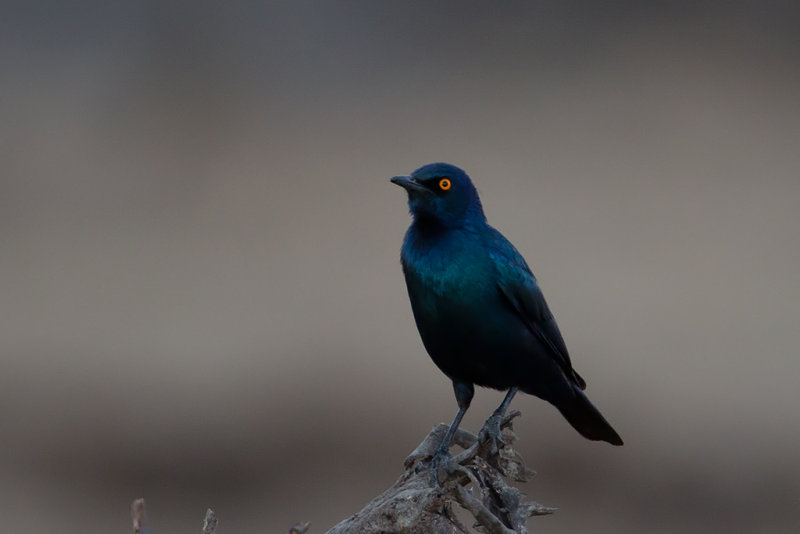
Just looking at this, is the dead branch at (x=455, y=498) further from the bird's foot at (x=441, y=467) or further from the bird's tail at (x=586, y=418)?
the bird's tail at (x=586, y=418)

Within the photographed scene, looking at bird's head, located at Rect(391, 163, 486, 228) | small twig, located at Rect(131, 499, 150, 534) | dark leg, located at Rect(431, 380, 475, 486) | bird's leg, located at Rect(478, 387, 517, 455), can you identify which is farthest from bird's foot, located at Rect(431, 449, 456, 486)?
small twig, located at Rect(131, 499, 150, 534)

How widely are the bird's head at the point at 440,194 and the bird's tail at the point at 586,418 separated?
2.02ft

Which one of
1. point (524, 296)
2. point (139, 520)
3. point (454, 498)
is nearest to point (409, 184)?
point (524, 296)

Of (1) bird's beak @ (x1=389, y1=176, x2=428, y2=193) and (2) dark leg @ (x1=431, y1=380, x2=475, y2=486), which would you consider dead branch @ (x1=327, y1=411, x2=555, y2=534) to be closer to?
(2) dark leg @ (x1=431, y1=380, x2=475, y2=486)

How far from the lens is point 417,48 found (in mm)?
9523

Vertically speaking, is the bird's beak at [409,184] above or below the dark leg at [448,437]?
above

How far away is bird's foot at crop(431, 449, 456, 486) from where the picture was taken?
2691 millimetres

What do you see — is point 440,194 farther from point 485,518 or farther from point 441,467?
point 485,518

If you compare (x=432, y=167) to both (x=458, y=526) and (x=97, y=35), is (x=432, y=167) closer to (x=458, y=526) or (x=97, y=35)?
(x=458, y=526)

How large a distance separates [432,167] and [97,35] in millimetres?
7592

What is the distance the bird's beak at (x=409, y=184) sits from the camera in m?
2.82

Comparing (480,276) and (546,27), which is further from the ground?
(546,27)

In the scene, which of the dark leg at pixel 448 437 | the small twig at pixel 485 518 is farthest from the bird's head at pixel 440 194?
the small twig at pixel 485 518

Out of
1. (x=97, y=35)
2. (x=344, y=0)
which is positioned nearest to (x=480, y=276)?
(x=344, y=0)
